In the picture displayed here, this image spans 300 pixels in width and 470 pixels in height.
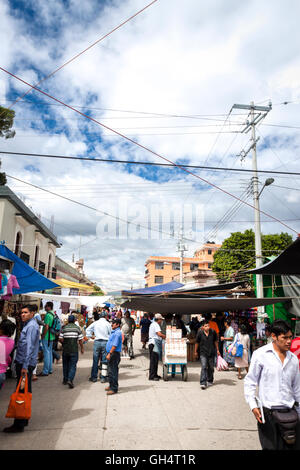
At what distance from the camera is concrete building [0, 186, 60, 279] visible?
15.1m

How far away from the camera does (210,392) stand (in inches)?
283

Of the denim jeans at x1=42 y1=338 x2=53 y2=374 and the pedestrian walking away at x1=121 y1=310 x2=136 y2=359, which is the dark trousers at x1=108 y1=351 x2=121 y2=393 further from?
the pedestrian walking away at x1=121 y1=310 x2=136 y2=359

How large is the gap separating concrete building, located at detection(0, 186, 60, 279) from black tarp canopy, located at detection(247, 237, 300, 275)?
1159 cm

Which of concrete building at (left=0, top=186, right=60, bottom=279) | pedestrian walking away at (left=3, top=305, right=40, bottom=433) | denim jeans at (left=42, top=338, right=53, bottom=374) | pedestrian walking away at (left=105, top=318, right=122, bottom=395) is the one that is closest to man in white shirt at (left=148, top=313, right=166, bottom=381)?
pedestrian walking away at (left=105, top=318, right=122, bottom=395)

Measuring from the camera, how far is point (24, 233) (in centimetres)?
1817

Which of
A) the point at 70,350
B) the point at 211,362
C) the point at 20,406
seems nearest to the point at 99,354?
the point at 70,350

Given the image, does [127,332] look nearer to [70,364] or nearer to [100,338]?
[100,338]

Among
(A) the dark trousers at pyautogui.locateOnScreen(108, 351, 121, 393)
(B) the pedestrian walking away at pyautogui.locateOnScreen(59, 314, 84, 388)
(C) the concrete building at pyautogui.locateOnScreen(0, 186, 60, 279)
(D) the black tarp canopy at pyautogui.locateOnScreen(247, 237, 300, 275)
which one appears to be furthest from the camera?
(C) the concrete building at pyautogui.locateOnScreen(0, 186, 60, 279)

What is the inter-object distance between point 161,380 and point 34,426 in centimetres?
438

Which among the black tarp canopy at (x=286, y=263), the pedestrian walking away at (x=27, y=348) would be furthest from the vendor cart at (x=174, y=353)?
the pedestrian walking away at (x=27, y=348)

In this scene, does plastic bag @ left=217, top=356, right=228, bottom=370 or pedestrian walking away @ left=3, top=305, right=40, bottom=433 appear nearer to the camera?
pedestrian walking away @ left=3, top=305, right=40, bottom=433

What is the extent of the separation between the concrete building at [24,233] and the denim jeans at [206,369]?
34.4 ft

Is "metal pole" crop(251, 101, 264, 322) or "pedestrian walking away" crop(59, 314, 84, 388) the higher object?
"metal pole" crop(251, 101, 264, 322)

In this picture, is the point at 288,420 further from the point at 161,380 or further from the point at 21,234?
the point at 21,234
